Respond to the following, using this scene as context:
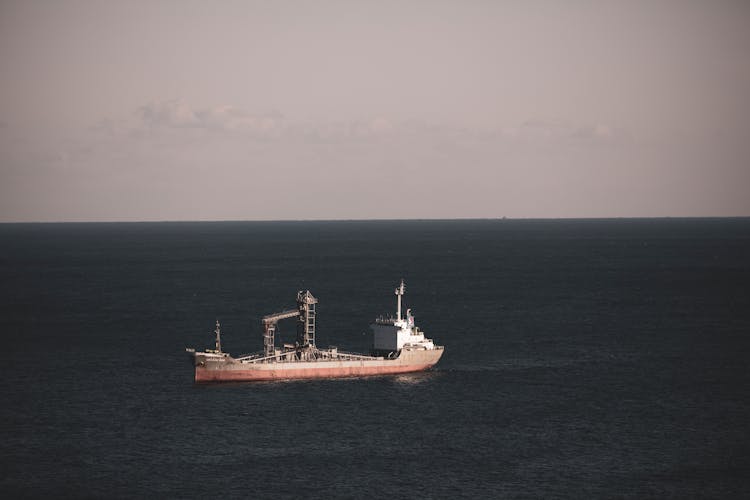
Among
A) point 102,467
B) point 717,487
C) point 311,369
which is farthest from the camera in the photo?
point 311,369

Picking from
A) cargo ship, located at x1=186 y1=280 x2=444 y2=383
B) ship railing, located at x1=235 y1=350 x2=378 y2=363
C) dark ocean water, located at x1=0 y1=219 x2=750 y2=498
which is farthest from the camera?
ship railing, located at x1=235 y1=350 x2=378 y2=363

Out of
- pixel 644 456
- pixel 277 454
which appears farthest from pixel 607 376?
pixel 277 454

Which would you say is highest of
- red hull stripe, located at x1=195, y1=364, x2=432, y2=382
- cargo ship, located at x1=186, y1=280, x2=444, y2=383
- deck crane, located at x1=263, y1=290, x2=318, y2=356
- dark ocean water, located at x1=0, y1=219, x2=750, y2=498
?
deck crane, located at x1=263, y1=290, x2=318, y2=356

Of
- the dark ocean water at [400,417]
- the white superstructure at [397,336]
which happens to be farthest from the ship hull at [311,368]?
the dark ocean water at [400,417]

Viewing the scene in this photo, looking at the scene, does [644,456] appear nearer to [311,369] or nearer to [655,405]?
[655,405]

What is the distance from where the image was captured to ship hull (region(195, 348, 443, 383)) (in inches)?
3999

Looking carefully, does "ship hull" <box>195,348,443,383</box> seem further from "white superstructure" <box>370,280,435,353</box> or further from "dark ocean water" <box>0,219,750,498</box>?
"dark ocean water" <box>0,219,750,498</box>

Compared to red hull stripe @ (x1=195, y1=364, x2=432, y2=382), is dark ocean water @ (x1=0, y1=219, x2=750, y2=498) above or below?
below

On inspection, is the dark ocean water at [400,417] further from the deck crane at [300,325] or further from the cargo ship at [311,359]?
the deck crane at [300,325]

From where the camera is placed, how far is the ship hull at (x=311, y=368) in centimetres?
10156

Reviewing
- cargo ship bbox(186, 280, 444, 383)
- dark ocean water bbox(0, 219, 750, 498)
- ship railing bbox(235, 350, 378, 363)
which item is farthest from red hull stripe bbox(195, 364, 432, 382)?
dark ocean water bbox(0, 219, 750, 498)

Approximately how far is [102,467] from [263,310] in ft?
310

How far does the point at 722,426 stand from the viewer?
8444cm

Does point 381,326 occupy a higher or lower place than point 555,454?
higher
